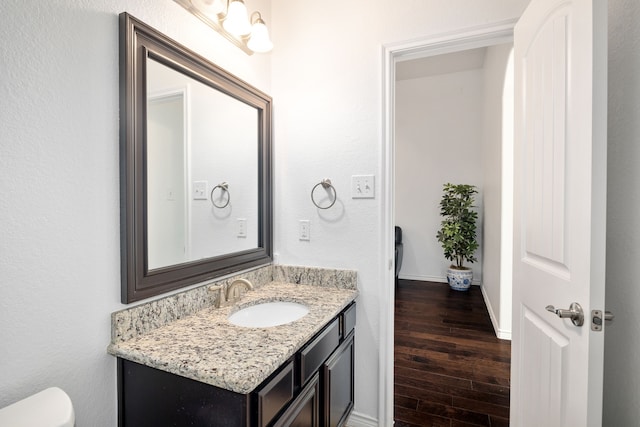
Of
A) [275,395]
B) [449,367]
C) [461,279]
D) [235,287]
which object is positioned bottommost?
[449,367]

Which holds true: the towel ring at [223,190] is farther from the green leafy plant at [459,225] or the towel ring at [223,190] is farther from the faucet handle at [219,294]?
the green leafy plant at [459,225]

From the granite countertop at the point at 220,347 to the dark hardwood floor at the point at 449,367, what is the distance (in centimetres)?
104

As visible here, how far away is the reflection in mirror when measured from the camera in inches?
46.2

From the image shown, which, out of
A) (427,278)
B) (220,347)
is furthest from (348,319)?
(427,278)

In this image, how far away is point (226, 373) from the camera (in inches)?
33.0

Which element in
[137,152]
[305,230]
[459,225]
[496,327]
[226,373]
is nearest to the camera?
[226,373]

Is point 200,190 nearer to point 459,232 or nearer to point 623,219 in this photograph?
point 623,219

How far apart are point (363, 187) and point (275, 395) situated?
1046 millimetres

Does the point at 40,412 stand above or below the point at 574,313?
below

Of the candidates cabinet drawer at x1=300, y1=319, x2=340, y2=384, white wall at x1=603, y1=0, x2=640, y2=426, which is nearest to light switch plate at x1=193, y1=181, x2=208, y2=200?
cabinet drawer at x1=300, y1=319, x2=340, y2=384

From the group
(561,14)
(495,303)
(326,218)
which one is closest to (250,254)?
(326,218)

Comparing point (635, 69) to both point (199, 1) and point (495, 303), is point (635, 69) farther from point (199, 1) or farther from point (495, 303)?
point (495, 303)

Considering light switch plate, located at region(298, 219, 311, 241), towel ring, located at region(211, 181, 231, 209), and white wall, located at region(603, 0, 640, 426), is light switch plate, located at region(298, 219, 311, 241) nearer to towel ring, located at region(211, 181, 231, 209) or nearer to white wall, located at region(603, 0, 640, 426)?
towel ring, located at region(211, 181, 231, 209)

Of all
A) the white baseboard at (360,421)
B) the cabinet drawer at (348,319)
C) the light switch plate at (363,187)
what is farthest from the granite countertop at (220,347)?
the white baseboard at (360,421)
